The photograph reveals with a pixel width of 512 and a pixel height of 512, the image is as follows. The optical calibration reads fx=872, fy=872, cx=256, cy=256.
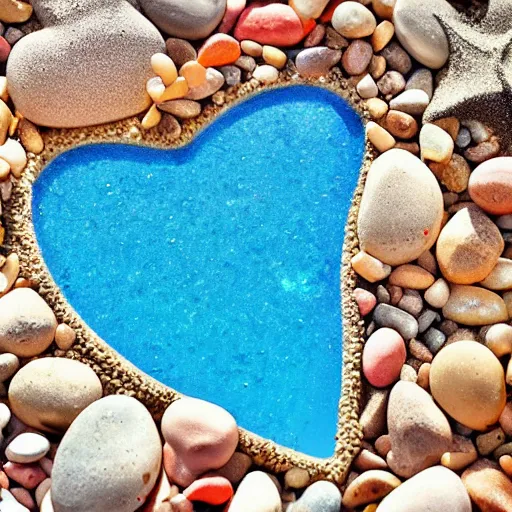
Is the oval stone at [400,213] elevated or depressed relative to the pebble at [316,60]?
depressed

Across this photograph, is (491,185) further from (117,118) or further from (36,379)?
(36,379)

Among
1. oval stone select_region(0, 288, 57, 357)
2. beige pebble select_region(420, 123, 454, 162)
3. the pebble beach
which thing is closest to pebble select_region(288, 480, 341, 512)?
the pebble beach

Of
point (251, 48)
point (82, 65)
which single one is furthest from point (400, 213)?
point (82, 65)

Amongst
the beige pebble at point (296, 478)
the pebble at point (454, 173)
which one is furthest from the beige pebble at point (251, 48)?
the beige pebble at point (296, 478)

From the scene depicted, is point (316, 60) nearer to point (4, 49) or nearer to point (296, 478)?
point (4, 49)

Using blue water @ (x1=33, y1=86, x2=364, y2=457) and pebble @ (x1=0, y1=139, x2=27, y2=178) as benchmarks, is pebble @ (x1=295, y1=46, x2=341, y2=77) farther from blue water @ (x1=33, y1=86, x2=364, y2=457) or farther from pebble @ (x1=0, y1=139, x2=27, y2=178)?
pebble @ (x1=0, y1=139, x2=27, y2=178)

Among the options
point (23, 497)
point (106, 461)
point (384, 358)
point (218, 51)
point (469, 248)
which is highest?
point (218, 51)

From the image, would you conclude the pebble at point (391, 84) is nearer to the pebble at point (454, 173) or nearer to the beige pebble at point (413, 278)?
the pebble at point (454, 173)
